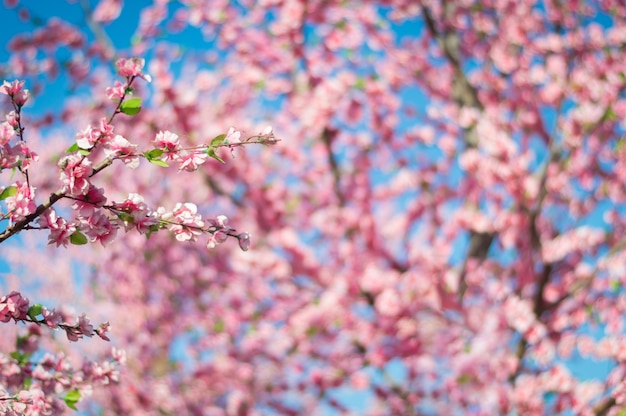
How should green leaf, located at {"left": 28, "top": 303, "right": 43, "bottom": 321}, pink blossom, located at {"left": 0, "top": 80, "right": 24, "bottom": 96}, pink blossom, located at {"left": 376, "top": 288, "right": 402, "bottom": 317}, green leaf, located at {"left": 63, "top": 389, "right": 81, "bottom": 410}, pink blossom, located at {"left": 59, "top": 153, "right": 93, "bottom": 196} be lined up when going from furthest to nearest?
pink blossom, located at {"left": 376, "top": 288, "right": 402, "bottom": 317} → green leaf, located at {"left": 63, "top": 389, "right": 81, "bottom": 410} → green leaf, located at {"left": 28, "top": 303, "right": 43, "bottom": 321} → pink blossom, located at {"left": 0, "top": 80, "right": 24, "bottom": 96} → pink blossom, located at {"left": 59, "top": 153, "right": 93, "bottom": 196}

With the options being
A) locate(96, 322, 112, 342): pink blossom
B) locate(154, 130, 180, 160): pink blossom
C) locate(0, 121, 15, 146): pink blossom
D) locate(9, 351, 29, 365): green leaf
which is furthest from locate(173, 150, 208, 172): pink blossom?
locate(9, 351, 29, 365): green leaf

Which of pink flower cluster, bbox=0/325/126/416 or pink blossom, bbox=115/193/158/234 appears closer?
pink blossom, bbox=115/193/158/234

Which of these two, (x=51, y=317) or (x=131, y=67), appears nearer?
(x=131, y=67)

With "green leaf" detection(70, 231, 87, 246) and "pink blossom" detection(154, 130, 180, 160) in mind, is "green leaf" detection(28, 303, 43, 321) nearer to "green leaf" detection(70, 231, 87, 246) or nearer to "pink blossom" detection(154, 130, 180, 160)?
"green leaf" detection(70, 231, 87, 246)

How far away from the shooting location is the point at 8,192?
6.73 feet

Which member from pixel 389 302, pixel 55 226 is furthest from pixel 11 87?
pixel 389 302

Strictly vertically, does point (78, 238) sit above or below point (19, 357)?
below

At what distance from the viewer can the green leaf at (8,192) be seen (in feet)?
6.68

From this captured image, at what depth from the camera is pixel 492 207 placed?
713 cm

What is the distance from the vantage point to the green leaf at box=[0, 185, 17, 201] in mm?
2037

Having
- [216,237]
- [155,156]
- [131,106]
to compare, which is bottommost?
[216,237]

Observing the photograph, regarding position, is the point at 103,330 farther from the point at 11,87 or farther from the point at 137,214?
the point at 11,87

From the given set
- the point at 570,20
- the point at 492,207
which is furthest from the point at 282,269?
the point at 570,20

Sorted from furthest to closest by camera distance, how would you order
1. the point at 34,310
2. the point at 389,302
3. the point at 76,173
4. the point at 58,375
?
1. the point at 389,302
2. the point at 58,375
3. the point at 34,310
4. the point at 76,173
